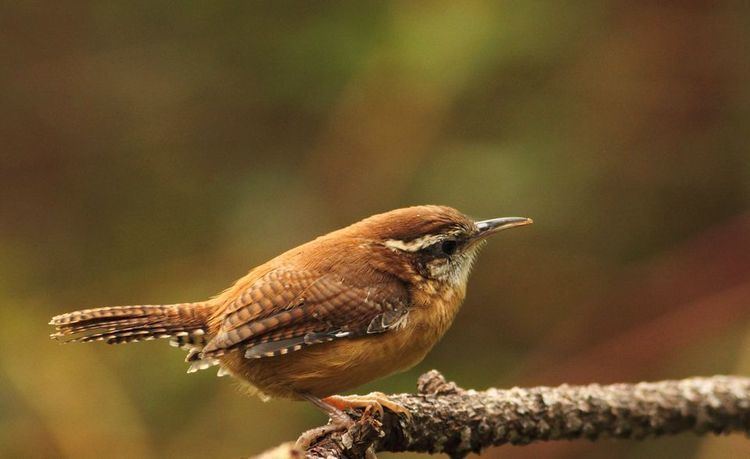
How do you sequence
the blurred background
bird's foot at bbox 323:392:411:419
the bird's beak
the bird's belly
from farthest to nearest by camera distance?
the blurred background
the bird's beak
the bird's belly
bird's foot at bbox 323:392:411:419

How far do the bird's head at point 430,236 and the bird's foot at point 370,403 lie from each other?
2.30 feet

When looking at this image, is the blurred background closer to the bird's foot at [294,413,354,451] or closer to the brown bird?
the brown bird

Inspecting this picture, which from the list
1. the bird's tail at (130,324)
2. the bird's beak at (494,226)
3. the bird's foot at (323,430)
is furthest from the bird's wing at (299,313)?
the bird's beak at (494,226)

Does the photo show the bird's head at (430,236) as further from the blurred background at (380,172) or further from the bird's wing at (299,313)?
the blurred background at (380,172)

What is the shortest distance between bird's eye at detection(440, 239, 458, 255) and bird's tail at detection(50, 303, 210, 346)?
1.13m

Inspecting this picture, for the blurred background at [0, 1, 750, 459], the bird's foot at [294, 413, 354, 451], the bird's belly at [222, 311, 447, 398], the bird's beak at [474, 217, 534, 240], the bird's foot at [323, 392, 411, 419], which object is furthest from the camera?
the blurred background at [0, 1, 750, 459]

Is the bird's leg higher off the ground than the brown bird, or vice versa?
the brown bird

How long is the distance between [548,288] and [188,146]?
2596 mm

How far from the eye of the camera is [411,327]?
3.92 m

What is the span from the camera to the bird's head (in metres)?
4.30

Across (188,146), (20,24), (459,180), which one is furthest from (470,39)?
(20,24)

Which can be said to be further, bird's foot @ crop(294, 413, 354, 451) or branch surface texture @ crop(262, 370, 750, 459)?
branch surface texture @ crop(262, 370, 750, 459)

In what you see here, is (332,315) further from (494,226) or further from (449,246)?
(494,226)

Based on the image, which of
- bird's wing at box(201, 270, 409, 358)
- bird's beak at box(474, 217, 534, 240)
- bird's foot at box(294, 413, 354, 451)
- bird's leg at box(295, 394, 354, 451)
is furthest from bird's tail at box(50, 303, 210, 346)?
bird's beak at box(474, 217, 534, 240)
